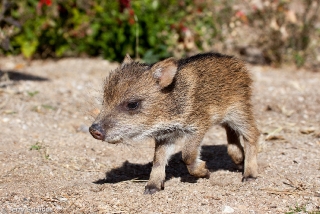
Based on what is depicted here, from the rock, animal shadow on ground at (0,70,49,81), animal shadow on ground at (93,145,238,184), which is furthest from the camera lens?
animal shadow on ground at (0,70,49,81)

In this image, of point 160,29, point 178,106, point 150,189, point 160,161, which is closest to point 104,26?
point 160,29

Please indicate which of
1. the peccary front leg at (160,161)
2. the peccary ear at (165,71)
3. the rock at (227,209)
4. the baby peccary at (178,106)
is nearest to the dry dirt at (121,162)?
the rock at (227,209)

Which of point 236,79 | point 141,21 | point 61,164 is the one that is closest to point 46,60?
point 141,21

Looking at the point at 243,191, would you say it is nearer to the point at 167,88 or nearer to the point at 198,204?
the point at 198,204

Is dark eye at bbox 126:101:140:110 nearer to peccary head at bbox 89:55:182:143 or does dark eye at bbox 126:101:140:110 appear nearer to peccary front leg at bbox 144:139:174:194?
peccary head at bbox 89:55:182:143

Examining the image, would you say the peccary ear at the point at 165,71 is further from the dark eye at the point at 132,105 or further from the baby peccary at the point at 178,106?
the dark eye at the point at 132,105

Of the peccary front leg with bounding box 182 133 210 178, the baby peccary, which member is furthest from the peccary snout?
the peccary front leg with bounding box 182 133 210 178
